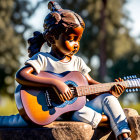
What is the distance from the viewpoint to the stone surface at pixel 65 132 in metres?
2.22

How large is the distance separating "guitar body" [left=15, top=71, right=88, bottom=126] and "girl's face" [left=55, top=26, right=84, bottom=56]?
0.30 meters

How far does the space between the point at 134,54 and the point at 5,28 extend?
8.05 meters

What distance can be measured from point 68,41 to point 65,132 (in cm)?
91

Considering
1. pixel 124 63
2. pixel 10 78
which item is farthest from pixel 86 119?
pixel 10 78

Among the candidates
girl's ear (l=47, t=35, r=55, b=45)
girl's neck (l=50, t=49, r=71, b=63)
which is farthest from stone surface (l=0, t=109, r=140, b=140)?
girl's ear (l=47, t=35, r=55, b=45)

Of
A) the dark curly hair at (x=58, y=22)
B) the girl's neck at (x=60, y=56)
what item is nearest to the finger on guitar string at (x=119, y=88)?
the girl's neck at (x=60, y=56)

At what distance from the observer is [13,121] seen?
8.48 ft

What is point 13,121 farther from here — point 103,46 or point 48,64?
point 103,46

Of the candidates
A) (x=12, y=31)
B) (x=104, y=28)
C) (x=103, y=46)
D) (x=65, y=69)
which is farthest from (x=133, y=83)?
(x=12, y=31)

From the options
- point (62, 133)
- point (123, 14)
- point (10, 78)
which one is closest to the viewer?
point (62, 133)

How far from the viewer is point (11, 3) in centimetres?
1542

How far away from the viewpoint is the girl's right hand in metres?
Answer: 2.32

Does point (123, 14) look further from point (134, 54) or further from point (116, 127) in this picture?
point (116, 127)

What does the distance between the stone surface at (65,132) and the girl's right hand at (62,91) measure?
24 cm
